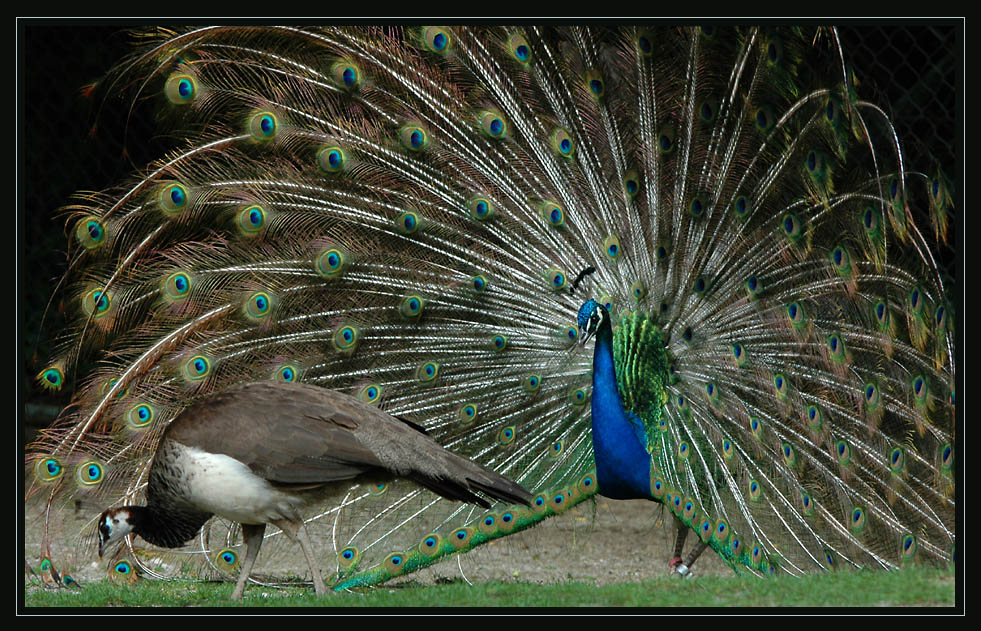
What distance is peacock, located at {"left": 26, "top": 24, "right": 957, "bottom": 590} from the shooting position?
186 inches

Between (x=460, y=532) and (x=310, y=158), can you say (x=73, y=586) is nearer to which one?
(x=460, y=532)

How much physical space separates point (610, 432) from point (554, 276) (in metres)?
0.70

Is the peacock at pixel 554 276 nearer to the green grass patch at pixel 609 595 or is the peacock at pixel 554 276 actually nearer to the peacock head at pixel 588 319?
Answer: the peacock head at pixel 588 319

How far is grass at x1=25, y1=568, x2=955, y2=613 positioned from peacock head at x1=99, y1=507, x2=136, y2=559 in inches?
8.3

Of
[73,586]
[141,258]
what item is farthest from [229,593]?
[141,258]

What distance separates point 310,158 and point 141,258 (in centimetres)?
79

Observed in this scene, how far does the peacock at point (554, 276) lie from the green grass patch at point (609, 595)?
18.3 inches

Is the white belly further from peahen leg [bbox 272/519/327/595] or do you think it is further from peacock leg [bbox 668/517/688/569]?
peacock leg [bbox 668/517/688/569]

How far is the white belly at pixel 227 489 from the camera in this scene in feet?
12.5

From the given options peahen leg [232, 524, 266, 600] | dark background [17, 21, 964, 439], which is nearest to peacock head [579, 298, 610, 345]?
peahen leg [232, 524, 266, 600]

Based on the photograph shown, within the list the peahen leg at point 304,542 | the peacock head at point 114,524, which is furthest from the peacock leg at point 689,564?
the peacock head at point 114,524

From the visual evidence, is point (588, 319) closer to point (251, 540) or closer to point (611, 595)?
point (611, 595)

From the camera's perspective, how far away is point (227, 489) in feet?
12.5

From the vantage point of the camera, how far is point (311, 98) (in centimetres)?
481
